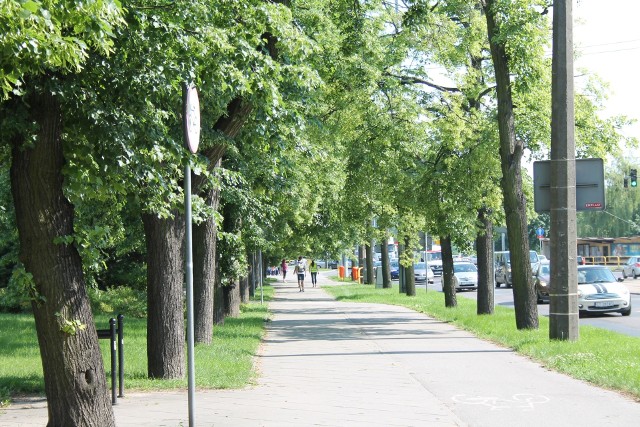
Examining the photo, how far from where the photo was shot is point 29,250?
8.20 meters

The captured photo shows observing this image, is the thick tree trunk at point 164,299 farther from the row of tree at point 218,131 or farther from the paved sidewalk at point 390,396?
the paved sidewalk at point 390,396

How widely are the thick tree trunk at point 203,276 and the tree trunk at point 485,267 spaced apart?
369 inches

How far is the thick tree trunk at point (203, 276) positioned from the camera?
17.4m

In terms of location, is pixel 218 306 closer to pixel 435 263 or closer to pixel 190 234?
pixel 190 234

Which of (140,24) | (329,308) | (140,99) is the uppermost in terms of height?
(140,24)

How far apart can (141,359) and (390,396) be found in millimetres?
5332

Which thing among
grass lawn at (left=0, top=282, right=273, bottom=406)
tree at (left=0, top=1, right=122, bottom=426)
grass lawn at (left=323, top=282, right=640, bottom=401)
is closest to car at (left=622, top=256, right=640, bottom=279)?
grass lawn at (left=323, top=282, right=640, bottom=401)

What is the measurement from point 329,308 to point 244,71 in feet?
75.0

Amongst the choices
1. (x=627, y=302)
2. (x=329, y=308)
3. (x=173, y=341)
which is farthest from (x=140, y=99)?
(x=329, y=308)

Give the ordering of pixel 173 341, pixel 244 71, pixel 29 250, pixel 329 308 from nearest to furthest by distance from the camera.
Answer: pixel 29 250, pixel 244 71, pixel 173 341, pixel 329 308

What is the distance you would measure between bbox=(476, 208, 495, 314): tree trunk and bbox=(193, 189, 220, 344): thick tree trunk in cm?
938

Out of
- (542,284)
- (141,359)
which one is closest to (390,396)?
(141,359)

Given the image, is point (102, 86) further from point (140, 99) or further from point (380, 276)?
point (380, 276)

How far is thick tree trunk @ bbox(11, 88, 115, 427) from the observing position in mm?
8148
